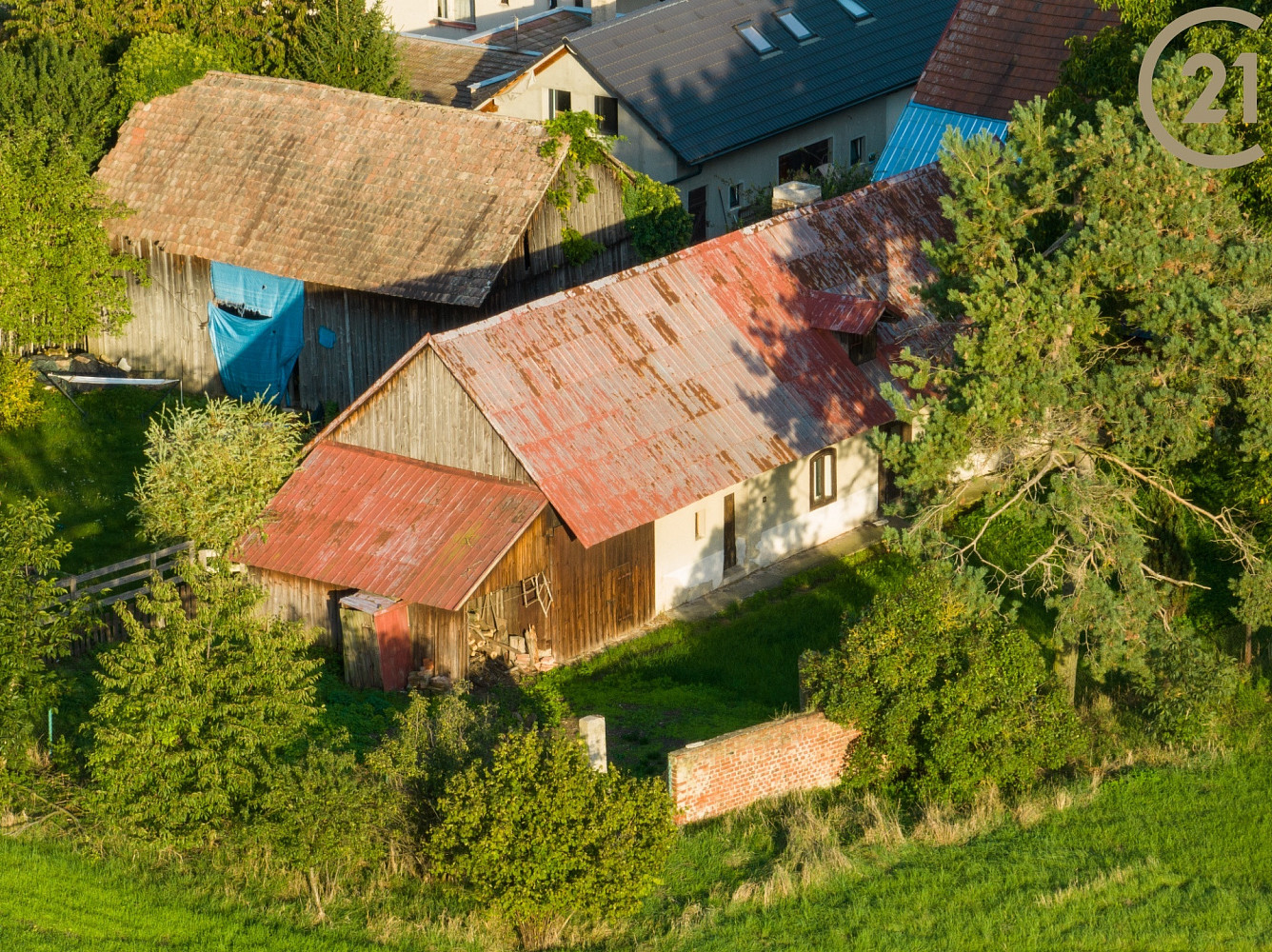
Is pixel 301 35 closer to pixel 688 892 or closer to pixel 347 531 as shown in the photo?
pixel 347 531

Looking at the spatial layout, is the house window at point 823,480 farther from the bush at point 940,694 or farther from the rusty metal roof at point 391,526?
the bush at point 940,694

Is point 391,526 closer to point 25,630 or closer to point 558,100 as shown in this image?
point 25,630

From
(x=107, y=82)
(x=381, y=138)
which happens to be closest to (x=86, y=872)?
(x=381, y=138)

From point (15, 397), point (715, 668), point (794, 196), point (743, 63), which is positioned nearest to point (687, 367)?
point (715, 668)
